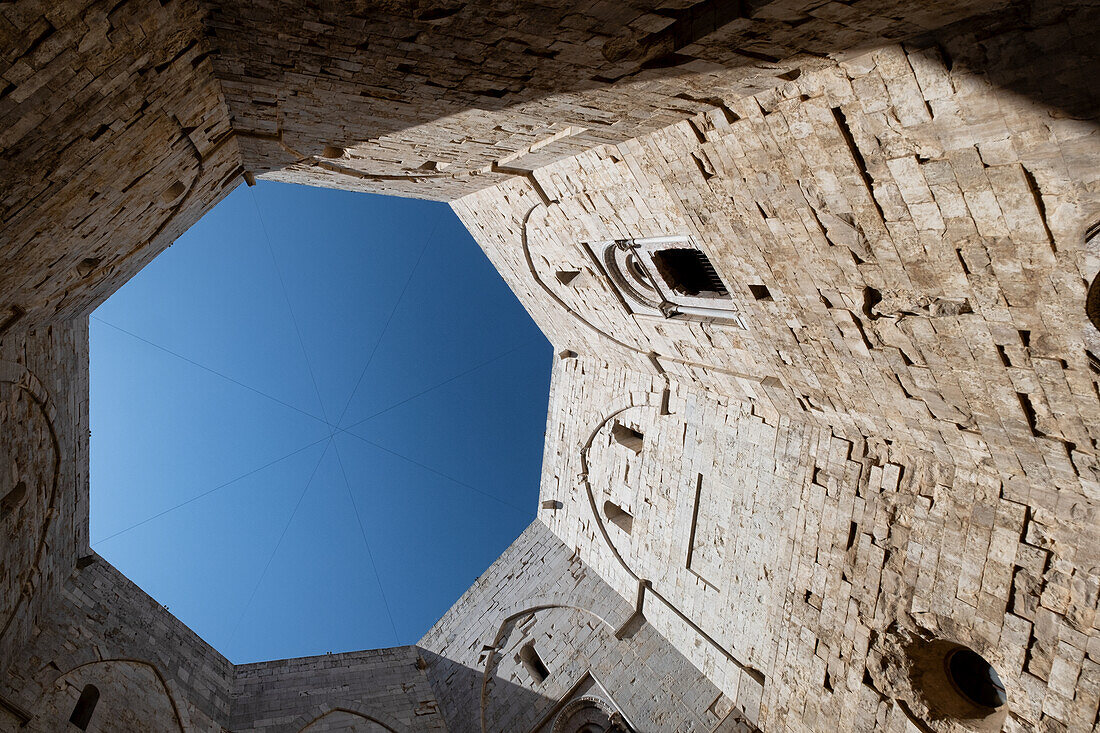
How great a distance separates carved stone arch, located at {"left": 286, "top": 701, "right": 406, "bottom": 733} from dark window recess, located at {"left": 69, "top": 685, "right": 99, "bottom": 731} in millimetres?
2949

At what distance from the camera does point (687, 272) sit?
743cm

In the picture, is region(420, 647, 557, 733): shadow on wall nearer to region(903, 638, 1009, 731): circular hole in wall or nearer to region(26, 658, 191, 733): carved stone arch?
region(26, 658, 191, 733): carved stone arch

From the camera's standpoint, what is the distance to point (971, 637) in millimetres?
5184

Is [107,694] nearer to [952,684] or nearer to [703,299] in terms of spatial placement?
[703,299]

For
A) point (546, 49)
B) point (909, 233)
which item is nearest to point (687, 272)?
point (909, 233)

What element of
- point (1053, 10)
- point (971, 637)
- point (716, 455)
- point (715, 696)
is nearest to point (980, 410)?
point (971, 637)

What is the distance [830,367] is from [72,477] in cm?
803

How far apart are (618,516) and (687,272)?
4.17 metres

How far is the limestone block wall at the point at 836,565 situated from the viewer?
15.6ft

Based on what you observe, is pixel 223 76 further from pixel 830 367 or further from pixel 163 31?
pixel 830 367

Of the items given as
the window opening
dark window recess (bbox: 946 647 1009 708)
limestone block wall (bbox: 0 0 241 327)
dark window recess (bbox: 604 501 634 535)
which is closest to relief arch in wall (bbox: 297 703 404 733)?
dark window recess (bbox: 604 501 634 535)

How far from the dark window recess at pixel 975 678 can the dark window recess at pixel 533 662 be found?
5.43 meters

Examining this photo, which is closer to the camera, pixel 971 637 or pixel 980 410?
pixel 980 410

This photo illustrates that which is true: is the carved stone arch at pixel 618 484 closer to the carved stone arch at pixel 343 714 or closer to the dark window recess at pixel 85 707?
the carved stone arch at pixel 343 714
